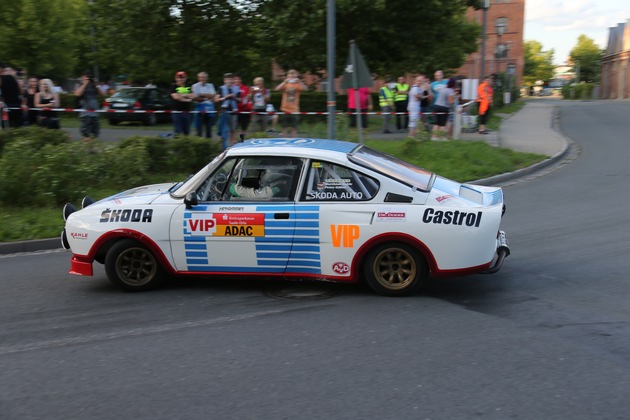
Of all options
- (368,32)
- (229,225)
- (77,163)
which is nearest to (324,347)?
(229,225)

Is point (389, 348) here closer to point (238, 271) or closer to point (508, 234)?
point (238, 271)

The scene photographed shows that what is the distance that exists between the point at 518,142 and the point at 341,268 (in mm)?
14909

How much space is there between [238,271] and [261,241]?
416mm

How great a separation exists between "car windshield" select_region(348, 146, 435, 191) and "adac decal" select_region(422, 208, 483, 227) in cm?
36

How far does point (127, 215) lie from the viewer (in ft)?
21.5

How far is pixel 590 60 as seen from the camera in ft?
380

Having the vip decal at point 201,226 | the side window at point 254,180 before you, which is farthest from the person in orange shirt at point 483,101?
the vip decal at point 201,226

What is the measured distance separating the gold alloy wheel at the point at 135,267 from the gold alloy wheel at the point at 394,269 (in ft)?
7.58

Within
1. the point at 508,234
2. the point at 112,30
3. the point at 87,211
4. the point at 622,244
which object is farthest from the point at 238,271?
the point at 112,30

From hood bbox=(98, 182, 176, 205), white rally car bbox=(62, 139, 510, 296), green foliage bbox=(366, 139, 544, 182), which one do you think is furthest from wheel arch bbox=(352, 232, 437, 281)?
green foliage bbox=(366, 139, 544, 182)

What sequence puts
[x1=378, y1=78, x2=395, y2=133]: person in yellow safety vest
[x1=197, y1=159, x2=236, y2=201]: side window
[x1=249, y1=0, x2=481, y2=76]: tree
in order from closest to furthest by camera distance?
[x1=197, y1=159, x2=236, y2=201]: side window
[x1=378, y1=78, x2=395, y2=133]: person in yellow safety vest
[x1=249, y1=0, x2=481, y2=76]: tree

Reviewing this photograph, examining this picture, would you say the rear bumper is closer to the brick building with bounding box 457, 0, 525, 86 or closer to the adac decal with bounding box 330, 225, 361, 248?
the adac decal with bounding box 330, 225, 361, 248

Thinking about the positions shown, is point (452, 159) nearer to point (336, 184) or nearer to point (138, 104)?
point (336, 184)

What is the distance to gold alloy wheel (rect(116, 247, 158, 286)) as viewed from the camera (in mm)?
6656
